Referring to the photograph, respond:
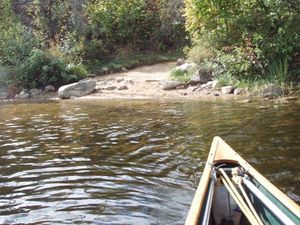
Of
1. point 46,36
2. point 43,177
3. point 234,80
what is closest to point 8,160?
point 43,177

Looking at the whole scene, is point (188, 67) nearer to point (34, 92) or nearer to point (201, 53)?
point (201, 53)

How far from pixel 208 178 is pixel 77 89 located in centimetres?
1245

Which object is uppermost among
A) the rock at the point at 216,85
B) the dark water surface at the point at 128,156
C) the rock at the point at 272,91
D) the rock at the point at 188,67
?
the rock at the point at 188,67

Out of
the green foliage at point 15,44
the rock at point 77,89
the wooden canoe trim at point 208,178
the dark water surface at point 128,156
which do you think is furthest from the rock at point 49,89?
the wooden canoe trim at point 208,178

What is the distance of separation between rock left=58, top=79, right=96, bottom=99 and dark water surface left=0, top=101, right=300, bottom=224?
341 centimetres

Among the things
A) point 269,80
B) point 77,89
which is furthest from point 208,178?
point 77,89

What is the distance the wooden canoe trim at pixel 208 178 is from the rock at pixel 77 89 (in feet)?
37.4

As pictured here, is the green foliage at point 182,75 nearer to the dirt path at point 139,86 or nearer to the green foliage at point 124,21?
the dirt path at point 139,86

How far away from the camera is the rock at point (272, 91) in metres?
12.6

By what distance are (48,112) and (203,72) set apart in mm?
5242

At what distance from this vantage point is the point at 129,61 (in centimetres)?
2098

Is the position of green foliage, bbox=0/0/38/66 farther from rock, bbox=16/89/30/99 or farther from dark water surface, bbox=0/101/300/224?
dark water surface, bbox=0/101/300/224

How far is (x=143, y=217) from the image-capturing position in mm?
5125

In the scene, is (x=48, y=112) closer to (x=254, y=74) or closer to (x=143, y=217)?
(x=254, y=74)
